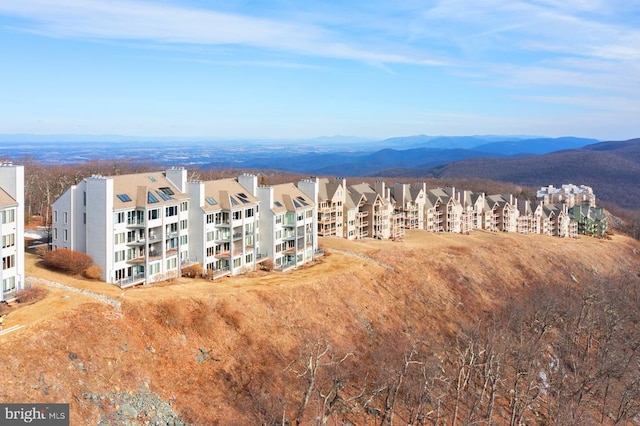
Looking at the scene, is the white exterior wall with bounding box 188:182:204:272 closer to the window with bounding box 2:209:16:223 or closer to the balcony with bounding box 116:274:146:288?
the balcony with bounding box 116:274:146:288

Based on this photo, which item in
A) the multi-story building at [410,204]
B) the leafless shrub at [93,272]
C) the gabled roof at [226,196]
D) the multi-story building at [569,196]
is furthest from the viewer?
the multi-story building at [569,196]

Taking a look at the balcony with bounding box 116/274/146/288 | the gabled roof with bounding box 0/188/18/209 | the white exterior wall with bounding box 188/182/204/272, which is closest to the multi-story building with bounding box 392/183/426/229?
the white exterior wall with bounding box 188/182/204/272

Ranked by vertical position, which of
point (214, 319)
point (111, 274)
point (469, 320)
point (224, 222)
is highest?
point (224, 222)

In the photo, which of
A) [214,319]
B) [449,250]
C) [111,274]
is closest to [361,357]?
[214,319]

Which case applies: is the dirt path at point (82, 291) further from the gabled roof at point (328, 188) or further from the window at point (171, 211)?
the gabled roof at point (328, 188)

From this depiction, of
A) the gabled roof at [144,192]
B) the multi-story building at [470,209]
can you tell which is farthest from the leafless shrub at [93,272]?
the multi-story building at [470,209]

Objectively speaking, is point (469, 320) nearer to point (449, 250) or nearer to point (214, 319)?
point (449, 250)
